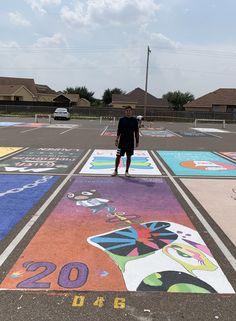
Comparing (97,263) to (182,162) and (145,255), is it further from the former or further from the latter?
(182,162)

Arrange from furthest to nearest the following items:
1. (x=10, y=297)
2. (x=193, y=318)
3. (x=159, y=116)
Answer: (x=159, y=116), (x=10, y=297), (x=193, y=318)

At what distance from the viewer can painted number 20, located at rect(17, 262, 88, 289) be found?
3.79 metres

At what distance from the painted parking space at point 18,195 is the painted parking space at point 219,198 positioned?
300 centimetres

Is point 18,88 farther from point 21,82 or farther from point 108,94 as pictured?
point 108,94

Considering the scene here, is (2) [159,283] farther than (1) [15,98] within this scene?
No

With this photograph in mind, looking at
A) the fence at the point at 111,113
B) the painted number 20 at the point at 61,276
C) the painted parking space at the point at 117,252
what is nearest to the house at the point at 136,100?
the fence at the point at 111,113

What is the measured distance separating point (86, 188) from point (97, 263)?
13.0ft

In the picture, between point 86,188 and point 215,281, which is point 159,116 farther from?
point 215,281

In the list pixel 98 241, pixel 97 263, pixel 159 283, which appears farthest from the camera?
pixel 98 241

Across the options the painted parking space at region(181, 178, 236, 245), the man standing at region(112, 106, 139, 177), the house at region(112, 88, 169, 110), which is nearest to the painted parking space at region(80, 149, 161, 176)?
the man standing at region(112, 106, 139, 177)

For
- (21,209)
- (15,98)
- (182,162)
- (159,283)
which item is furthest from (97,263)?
(15,98)

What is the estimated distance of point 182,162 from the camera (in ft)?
41.8

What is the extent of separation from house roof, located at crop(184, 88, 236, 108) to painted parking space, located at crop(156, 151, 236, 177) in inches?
2191

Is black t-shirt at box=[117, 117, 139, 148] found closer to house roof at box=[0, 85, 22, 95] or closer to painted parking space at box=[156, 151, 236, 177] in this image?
painted parking space at box=[156, 151, 236, 177]
